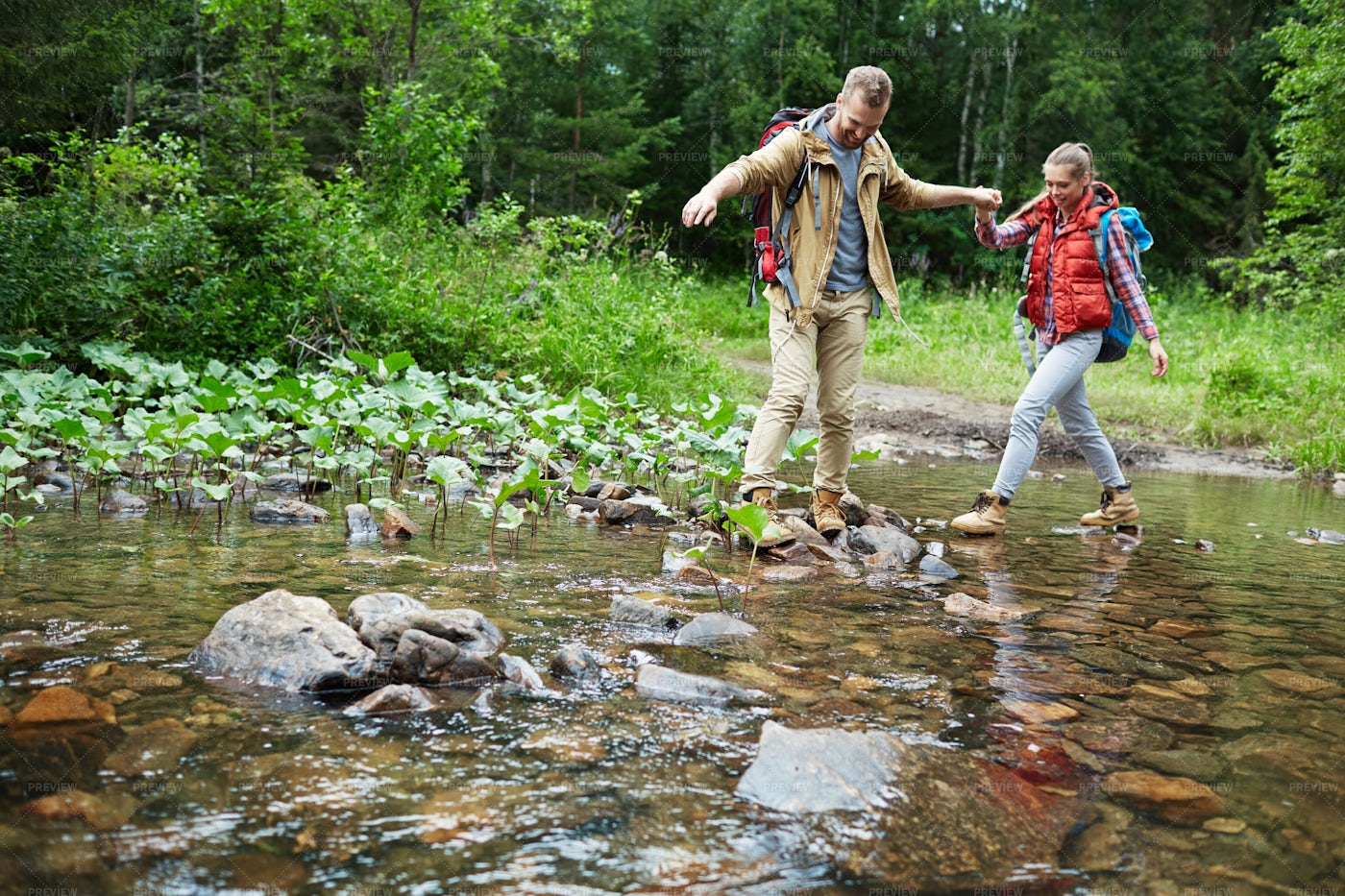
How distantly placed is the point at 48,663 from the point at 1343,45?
58.8ft

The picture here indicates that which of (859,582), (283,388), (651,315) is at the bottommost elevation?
(859,582)

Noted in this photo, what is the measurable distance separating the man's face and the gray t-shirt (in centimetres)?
6

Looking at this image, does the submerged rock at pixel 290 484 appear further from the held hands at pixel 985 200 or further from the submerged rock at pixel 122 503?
the held hands at pixel 985 200

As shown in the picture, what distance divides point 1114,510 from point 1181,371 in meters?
8.65

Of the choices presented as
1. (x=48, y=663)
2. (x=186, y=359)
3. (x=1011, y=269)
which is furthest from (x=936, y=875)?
(x=1011, y=269)

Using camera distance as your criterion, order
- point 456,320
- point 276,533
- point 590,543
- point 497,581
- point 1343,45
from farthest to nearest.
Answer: point 1343,45 → point 456,320 → point 590,543 → point 276,533 → point 497,581

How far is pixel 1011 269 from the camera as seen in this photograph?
21.6 metres

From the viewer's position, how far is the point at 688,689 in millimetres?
2350

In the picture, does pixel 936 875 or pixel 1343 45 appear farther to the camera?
pixel 1343 45

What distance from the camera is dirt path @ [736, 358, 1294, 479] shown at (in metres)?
9.09

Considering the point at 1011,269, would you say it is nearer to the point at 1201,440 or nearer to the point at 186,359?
the point at 1201,440

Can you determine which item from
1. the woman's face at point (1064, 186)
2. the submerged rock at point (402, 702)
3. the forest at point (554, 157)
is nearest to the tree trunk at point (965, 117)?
the forest at point (554, 157)

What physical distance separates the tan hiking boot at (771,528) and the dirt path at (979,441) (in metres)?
4.00

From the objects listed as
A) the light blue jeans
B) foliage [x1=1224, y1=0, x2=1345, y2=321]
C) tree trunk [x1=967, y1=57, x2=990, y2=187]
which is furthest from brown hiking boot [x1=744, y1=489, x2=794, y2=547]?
tree trunk [x1=967, y1=57, x2=990, y2=187]
